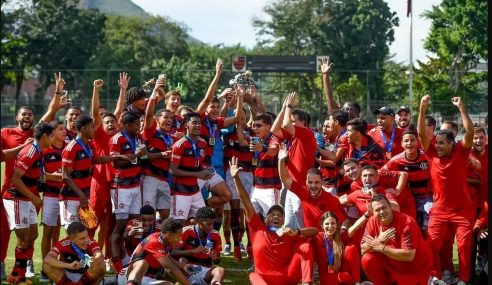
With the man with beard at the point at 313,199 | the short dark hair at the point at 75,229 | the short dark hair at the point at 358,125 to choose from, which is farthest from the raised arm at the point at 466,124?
the short dark hair at the point at 75,229

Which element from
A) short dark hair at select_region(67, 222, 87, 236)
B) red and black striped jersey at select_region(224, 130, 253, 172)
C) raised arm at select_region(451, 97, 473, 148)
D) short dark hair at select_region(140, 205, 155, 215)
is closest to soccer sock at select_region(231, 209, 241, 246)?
red and black striped jersey at select_region(224, 130, 253, 172)

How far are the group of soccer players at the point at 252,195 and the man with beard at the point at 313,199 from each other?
14 mm

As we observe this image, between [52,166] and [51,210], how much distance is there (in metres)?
0.52

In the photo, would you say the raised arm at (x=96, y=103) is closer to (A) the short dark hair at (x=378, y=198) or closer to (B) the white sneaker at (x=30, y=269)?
(B) the white sneaker at (x=30, y=269)

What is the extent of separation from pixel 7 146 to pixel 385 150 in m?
Result: 4.52

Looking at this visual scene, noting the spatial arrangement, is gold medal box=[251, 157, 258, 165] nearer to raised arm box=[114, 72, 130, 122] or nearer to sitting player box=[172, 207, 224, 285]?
raised arm box=[114, 72, 130, 122]

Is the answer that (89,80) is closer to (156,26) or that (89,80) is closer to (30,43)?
(30,43)

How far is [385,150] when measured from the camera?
37.4 ft

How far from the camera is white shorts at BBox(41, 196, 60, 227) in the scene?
35.8 feet

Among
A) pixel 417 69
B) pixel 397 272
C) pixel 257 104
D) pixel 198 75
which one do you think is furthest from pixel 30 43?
pixel 397 272

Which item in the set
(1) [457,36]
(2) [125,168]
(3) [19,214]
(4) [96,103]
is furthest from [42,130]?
(1) [457,36]

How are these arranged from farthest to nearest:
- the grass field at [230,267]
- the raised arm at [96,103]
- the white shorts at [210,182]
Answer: the white shorts at [210,182]
the raised arm at [96,103]
the grass field at [230,267]

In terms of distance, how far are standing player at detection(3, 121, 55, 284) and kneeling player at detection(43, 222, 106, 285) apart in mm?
860

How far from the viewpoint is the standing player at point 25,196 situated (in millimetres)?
10195
